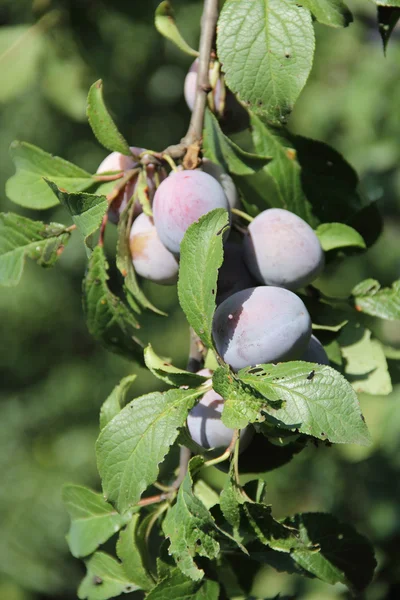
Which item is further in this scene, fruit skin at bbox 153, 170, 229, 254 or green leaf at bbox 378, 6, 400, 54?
green leaf at bbox 378, 6, 400, 54

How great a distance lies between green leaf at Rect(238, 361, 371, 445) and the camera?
1.96 feet

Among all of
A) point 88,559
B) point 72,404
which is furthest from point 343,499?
point 88,559

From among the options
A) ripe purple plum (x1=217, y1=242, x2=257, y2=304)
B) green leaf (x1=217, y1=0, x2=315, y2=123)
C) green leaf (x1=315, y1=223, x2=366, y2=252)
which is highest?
green leaf (x1=217, y1=0, x2=315, y2=123)

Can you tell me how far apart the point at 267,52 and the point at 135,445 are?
0.43 meters

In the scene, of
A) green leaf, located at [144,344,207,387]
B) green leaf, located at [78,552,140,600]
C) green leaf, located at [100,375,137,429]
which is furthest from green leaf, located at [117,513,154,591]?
green leaf, located at [144,344,207,387]

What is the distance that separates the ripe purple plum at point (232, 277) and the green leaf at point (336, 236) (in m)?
0.11

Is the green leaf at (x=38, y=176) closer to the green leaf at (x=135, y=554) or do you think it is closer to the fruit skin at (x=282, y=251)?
the fruit skin at (x=282, y=251)

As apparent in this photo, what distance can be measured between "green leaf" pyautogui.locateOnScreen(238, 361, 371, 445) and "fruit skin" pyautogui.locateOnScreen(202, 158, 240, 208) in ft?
0.88

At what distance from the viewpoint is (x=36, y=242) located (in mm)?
828

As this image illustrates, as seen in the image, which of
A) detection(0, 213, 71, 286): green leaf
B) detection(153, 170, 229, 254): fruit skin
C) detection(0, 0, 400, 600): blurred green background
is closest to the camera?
detection(153, 170, 229, 254): fruit skin

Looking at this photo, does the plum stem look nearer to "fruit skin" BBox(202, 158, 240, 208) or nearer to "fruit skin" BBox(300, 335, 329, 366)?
"fruit skin" BBox(202, 158, 240, 208)

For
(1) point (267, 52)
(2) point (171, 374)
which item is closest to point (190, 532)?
(2) point (171, 374)

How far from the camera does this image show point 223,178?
0.82m

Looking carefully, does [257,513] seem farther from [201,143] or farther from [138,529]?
[201,143]
